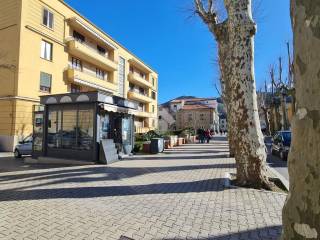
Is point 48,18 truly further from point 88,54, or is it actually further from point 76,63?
point 76,63

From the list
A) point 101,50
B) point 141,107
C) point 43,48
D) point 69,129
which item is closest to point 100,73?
point 101,50

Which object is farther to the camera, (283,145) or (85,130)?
(283,145)

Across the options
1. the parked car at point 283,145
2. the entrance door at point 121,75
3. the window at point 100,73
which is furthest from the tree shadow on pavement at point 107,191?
the entrance door at point 121,75

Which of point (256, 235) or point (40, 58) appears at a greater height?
point (40, 58)

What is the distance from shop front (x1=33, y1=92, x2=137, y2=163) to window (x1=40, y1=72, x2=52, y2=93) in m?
10.9

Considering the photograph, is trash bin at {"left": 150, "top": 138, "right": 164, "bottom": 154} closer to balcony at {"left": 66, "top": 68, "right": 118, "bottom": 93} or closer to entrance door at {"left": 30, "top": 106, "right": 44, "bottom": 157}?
entrance door at {"left": 30, "top": 106, "right": 44, "bottom": 157}

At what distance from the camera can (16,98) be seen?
2256 cm

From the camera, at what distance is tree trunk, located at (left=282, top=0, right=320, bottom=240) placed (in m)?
2.01

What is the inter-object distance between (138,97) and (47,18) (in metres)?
23.0

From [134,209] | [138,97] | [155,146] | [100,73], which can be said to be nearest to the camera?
[134,209]

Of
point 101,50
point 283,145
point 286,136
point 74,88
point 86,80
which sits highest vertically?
point 101,50

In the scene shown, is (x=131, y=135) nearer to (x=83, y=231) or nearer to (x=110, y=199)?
(x=110, y=199)

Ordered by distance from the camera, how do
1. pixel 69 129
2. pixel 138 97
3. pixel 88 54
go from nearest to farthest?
pixel 69 129, pixel 88 54, pixel 138 97

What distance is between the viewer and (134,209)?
5.76 m
